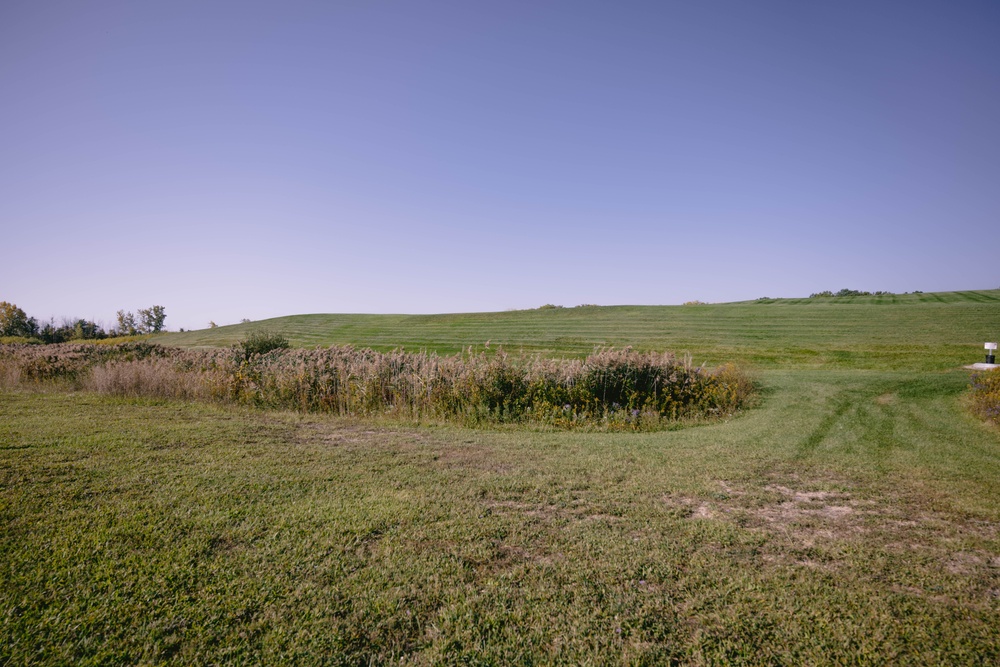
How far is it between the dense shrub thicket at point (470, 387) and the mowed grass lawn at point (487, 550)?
279 cm

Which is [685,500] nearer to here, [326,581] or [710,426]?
[326,581]

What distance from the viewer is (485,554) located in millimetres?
3602

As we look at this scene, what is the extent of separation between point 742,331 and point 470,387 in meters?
19.2

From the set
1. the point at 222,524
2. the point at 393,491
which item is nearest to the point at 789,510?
the point at 393,491

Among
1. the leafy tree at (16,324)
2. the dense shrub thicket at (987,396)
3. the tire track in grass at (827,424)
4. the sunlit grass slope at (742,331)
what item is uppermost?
the leafy tree at (16,324)

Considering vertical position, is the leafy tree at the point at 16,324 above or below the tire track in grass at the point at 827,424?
above

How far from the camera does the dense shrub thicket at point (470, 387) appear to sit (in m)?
10.2

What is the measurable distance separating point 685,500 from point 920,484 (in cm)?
315

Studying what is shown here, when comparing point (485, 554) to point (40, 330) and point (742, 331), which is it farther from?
point (40, 330)

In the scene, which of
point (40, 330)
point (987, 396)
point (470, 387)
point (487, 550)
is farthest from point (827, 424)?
point (40, 330)

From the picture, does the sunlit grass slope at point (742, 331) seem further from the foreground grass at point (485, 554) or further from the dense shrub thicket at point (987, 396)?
the foreground grass at point (485, 554)

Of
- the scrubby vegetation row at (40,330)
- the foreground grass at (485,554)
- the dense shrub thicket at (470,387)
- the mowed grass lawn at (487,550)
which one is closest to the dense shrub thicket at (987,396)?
the mowed grass lawn at (487,550)

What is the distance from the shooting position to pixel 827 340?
20953mm

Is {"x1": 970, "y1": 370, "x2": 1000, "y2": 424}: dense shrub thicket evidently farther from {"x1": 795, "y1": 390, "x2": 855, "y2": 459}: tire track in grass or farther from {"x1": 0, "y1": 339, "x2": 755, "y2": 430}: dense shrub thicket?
{"x1": 0, "y1": 339, "x2": 755, "y2": 430}: dense shrub thicket
